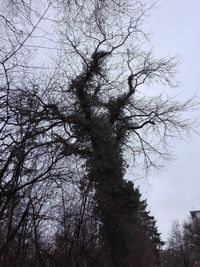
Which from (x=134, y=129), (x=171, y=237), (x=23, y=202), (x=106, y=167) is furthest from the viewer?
(x=171, y=237)

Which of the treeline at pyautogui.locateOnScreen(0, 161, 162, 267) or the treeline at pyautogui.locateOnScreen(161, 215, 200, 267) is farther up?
the treeline at pyautogui.locateOnScreen(161, 215, 200, 267)

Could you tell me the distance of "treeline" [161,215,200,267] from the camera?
254ft

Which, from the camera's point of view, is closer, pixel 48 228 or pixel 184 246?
pixel 48 228

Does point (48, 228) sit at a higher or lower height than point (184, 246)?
lower

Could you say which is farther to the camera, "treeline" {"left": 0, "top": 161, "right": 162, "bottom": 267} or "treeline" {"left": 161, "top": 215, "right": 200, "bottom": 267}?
"treeline" {"left": 161, "top": 215, "right": 200, "bottom": 267}

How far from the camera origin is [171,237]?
95.4 m

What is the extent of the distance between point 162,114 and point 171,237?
69.5 meters

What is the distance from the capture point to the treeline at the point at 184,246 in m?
77.3

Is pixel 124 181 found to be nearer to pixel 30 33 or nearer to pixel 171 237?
pixel 30 33

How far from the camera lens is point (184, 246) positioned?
8588 cm

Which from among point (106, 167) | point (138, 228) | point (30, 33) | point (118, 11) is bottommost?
point (30, 33)

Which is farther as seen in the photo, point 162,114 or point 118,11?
point 162,114

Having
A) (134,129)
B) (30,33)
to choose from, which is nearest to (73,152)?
(30,33)

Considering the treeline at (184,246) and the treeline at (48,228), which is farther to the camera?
the treeline at (184,246)
